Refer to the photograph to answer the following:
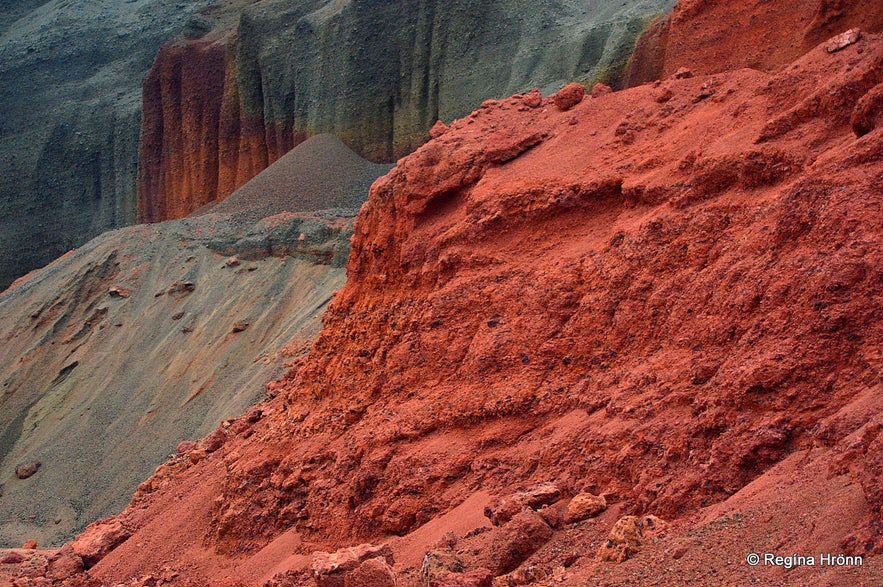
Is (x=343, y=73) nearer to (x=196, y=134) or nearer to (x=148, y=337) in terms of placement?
(x=196, y=134)

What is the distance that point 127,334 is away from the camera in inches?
1077

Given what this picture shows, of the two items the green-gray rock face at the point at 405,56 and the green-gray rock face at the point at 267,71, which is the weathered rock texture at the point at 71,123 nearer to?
the green-gray rock face at the point at 267,71

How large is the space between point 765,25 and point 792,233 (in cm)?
820

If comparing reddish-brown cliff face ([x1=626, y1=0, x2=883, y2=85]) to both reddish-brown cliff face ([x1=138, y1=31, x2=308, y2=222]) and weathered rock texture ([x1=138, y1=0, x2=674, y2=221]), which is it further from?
reddish-brown cliff face ([x1=138, y1=31, x2=308, y2=222])

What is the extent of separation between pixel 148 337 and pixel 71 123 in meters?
25.6

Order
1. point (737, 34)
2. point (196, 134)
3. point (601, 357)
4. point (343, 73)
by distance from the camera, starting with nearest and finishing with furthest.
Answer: point (601, 357) < point (737, 34) < point (343, 73) < point (196, 134)

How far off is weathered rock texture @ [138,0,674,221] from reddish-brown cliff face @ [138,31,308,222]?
0.05m

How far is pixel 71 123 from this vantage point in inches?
1945

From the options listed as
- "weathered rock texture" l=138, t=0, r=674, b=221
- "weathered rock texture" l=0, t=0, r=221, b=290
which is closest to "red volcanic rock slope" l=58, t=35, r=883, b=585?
"weathered rock texture" l=138, t=0, r=674, b=221

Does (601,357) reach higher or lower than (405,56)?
higher

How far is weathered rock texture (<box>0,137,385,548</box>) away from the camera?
21219mm

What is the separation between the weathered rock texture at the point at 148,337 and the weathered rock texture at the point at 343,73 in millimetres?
3497

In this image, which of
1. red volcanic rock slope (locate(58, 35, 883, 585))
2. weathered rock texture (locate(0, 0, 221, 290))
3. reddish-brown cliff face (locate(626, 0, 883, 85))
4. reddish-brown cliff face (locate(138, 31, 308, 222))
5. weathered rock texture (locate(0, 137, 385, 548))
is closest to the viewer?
red volcanic rock slope (locate(58, 35, 883, 585))

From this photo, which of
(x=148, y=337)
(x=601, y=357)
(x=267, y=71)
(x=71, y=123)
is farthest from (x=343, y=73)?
(x=601, y=357)
